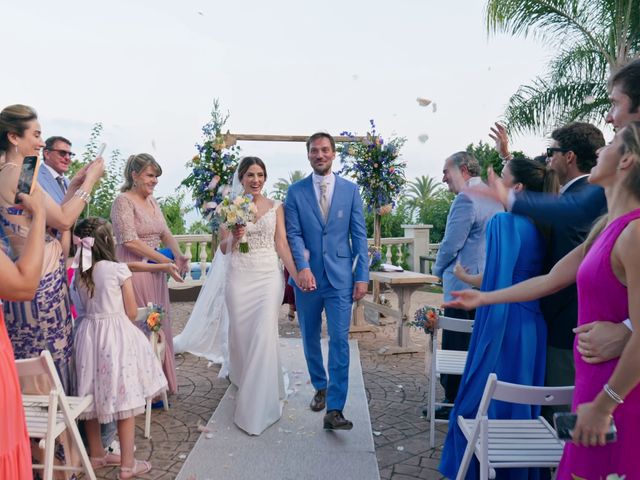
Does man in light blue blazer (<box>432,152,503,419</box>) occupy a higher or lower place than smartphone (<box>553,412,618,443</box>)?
higher

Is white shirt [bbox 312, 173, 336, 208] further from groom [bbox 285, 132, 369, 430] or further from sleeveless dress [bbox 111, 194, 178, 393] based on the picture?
sleeveless dress [bbox 111, 194, 178, 393]

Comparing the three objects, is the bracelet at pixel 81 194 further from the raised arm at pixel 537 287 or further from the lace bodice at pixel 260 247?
the raised arm at pixel 537 287

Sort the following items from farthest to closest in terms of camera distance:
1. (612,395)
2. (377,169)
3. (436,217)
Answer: (436,217), (377,169), (612,395)

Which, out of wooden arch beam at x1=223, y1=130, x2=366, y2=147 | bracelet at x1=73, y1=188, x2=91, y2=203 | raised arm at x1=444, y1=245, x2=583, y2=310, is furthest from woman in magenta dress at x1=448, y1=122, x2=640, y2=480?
wooden arch beam at x1=223, y1=130, x2=366, y2=147

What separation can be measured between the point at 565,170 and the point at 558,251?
0.46m

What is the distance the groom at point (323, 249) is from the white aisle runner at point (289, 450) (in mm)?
356

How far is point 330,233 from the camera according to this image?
15.3 ft

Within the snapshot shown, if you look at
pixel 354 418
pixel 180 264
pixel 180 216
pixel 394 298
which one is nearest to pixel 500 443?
pixel 354 418

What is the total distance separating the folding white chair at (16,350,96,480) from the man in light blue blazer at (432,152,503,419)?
3.00 m

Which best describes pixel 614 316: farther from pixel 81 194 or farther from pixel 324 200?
pixel 324 200

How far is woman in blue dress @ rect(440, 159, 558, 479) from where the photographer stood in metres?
2.97

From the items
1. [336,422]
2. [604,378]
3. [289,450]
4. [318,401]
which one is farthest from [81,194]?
[604,378]

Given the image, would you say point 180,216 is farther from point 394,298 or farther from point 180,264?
point 180,264

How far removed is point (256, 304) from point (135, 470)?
1632mm
